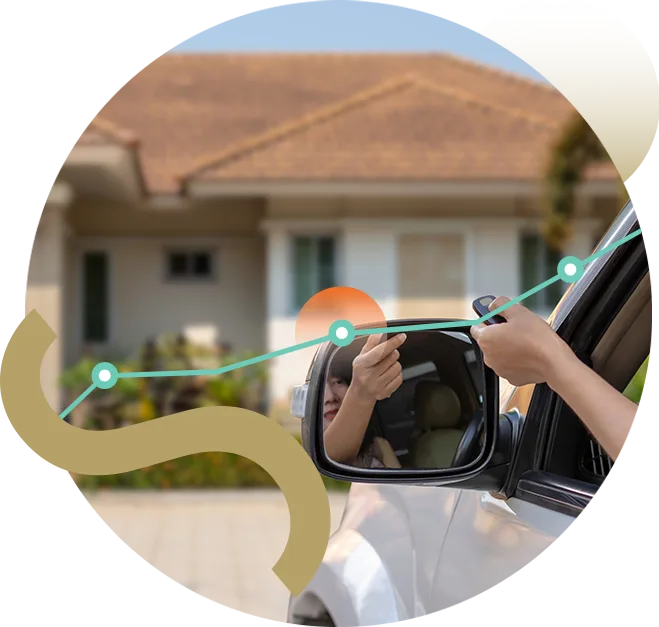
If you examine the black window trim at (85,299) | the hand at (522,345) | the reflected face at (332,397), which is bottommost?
the black window trim at (85,299)

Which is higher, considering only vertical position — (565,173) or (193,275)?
(565,173)

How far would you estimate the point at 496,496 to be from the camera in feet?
4.00

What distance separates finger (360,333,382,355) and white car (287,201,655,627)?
49mm

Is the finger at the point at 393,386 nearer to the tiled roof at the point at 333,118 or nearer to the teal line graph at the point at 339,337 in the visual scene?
the teal line graph at the point at 339,337

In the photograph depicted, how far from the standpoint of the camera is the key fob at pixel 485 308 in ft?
3.65

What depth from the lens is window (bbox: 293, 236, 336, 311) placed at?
34.9ft

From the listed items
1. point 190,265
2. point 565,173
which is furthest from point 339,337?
point 190,265

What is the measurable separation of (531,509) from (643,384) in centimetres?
22

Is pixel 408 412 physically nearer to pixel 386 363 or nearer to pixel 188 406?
pixel 386 363

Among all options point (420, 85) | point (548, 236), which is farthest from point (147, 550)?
point (420, 85)

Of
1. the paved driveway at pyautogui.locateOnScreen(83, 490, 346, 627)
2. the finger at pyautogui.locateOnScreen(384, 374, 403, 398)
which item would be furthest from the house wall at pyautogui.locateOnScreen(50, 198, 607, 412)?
the finger at pyautogui.locateOnScreen(384, 374, 403, 398)

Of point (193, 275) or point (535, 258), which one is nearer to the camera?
point (535, 258)

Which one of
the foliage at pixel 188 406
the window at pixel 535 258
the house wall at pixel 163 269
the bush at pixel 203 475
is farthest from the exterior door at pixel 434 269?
the house wall at pixel 163 269

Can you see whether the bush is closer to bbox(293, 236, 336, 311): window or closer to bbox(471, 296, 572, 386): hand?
bbox(293, 236, 336, 311): window
